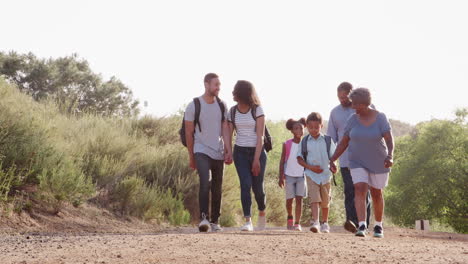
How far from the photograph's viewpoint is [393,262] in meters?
6.43

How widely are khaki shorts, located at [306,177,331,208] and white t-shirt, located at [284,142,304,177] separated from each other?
2.24ft

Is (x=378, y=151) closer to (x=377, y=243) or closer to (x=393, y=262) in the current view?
(x=377, y=243)

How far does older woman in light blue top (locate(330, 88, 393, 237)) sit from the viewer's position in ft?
28.5

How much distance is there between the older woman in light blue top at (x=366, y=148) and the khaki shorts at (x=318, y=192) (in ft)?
3.56

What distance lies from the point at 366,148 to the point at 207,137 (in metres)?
2.22

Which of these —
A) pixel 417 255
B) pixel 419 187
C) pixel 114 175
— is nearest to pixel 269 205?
pixel 114 175

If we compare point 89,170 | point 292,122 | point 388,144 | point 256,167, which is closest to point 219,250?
point 256,167

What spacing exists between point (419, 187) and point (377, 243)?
36317 millimetres

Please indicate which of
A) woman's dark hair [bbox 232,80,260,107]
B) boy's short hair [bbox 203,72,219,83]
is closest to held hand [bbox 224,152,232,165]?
woman's dark hair [bbox 232,80,260,107]

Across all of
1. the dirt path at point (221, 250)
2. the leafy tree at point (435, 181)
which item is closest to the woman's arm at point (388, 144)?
the dirt path at point (221, 250)

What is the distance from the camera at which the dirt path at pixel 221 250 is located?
21.2 ft

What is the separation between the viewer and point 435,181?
4238cm

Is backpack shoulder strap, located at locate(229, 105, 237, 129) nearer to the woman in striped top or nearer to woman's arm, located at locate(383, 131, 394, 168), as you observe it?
the woman in striped top

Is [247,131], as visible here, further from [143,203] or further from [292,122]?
[143,203]
